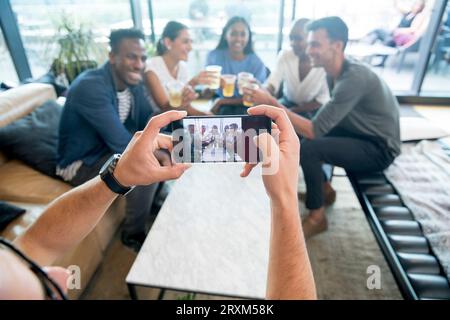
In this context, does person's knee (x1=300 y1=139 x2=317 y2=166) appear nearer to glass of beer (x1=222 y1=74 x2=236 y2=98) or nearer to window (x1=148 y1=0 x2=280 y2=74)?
glass of beer (x1=222 y1=74 x2=236 y2=98)

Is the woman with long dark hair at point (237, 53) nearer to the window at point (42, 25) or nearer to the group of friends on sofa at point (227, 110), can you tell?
the group of friends on sofa at point (227, 110)

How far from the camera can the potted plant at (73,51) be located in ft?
7.91

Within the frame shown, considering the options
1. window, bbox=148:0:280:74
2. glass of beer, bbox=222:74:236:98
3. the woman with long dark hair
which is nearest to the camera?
glass of beer, bbox=222:74:236:98

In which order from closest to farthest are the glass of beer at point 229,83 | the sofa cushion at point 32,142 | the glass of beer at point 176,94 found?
the sofa cushion at point 32,142, the glass of beer at point 176,94, the glass of beer at point 229,83

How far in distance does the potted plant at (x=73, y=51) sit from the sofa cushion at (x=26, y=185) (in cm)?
99

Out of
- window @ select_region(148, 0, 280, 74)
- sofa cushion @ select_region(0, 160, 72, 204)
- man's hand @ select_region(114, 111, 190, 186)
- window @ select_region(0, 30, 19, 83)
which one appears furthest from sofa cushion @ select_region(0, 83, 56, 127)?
window @ select_region(148, 0, 280, 74)

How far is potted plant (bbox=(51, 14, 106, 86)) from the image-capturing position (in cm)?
241

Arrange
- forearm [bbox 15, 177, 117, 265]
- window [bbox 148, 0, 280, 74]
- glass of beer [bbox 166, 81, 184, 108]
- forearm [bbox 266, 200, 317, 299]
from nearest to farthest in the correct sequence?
forearm [bbox 266, 200, 317, 299] < forearm [bbox 15, 177, 117, 265] < glass of beer [bbox 166, 81, 184, 108] < window [bbox 148, 0, 280, 74]

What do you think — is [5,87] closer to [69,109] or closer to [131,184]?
[69,109]

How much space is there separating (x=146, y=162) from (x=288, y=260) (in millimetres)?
379

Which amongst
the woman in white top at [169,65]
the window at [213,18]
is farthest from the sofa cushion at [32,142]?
the window at [213,18]

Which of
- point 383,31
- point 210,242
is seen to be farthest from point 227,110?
point 383,31

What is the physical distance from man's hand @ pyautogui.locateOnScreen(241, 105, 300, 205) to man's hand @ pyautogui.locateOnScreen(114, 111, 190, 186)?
0.69 ft
